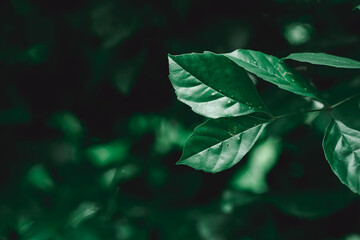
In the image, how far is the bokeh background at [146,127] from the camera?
0.46 m

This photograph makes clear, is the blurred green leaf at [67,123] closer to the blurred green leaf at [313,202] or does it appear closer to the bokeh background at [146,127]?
the bokeh background at [146,127]

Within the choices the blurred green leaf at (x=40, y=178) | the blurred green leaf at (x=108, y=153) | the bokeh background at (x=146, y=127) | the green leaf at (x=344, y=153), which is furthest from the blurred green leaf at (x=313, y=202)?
the blurred green leaf at (x=40, y=178)

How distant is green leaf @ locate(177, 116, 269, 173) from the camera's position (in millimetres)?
339

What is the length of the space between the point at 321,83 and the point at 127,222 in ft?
1.24

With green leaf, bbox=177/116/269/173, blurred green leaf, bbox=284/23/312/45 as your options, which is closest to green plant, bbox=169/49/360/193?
green leaf, bbox=177/116/269/173

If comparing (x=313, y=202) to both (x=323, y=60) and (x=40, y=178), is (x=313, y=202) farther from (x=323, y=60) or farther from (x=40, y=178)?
(x=40, y=178)

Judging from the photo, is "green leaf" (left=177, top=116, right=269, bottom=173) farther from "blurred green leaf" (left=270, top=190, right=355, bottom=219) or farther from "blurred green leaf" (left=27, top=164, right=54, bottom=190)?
"blurred green leaf" (left=27, top=164, right=54, bottom=190)

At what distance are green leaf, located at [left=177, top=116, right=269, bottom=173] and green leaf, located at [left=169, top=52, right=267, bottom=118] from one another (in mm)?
16

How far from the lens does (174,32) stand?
0.48 metres

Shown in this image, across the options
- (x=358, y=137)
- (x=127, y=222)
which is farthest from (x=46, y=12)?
(x=358, y=137)

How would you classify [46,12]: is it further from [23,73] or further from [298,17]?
[298,17]

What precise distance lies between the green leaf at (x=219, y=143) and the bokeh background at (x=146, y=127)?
0.14 metres

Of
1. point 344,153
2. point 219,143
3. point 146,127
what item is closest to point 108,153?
point 146,127

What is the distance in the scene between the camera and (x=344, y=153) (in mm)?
335
